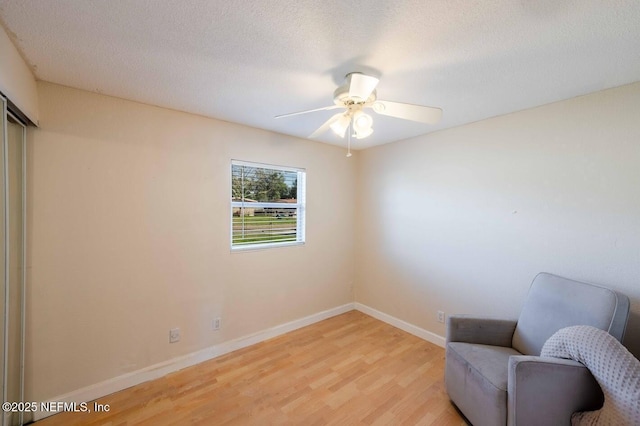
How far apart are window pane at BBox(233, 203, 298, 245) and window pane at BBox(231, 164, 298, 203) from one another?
0.12 metres

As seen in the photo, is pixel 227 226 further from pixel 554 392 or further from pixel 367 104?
pixel 554 392

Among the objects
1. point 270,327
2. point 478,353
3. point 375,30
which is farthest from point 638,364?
point 270,327

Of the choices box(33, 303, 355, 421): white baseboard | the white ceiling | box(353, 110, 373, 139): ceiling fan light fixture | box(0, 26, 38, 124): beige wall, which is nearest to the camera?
the white ceiling

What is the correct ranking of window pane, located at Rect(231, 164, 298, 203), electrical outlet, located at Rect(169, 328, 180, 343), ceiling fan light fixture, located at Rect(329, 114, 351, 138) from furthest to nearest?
1. window pane, located at Rect(231, 164, 298, 203)
2. electrical outlet, located at Rect(169, 328, 180, 343)
3. ceiling fan light fixture, located at Rect(329, 114, 351, 138)

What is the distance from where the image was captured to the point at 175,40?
1.35m

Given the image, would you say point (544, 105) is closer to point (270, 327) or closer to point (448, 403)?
point (448, 403)

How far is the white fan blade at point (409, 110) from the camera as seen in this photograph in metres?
1.58

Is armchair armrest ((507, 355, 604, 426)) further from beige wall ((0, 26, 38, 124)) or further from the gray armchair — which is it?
beige wall ((0, 26, 38, 124))

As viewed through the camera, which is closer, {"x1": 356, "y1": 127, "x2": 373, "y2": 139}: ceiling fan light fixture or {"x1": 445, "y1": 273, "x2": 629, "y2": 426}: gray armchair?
{"x1": 445, "y1": 273, "x2": 629, "y2": 426}: gray armchair

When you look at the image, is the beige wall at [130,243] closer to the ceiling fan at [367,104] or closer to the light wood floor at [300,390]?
the light wood floor at [300,390]

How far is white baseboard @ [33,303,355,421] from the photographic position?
1898mm

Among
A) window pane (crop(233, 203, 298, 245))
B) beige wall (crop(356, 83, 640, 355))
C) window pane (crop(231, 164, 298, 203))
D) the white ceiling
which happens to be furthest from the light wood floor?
the white ceiling

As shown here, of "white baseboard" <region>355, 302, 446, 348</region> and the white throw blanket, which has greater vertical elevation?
the white throw blanket

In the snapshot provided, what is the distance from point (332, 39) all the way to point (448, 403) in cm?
256
